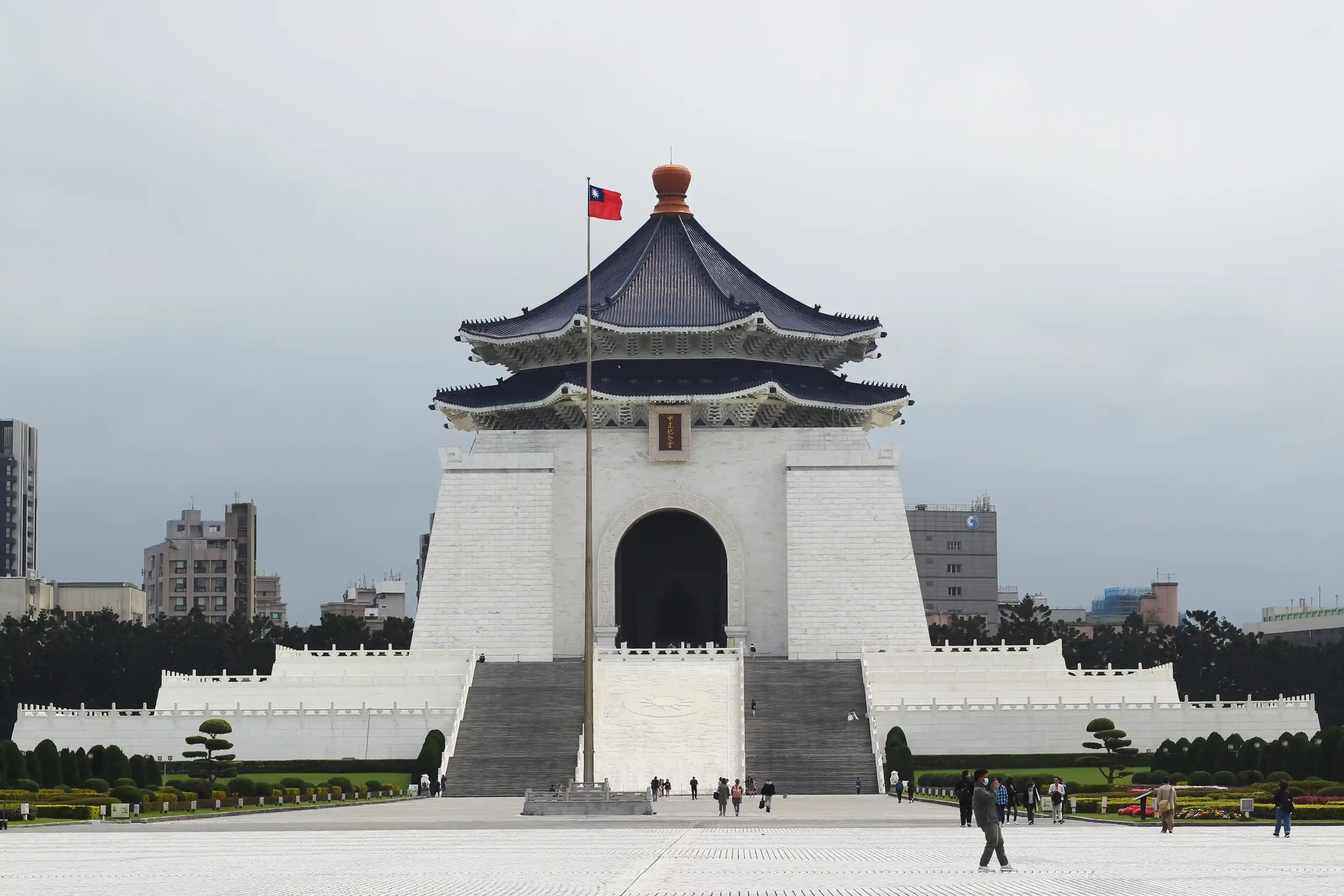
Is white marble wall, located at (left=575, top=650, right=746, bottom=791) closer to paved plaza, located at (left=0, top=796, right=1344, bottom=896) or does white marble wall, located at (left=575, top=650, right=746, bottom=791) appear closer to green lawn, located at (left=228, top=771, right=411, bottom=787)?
green lawn, located at (left=228, top=771, right=411, bottom=787)

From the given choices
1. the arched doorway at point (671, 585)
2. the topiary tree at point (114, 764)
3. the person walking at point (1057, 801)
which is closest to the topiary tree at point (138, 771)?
the topiary tree at point (114, 764)

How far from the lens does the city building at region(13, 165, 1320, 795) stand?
40812 mm

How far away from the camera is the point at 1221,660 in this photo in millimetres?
61719

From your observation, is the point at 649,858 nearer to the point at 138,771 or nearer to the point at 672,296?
the point at 138,771

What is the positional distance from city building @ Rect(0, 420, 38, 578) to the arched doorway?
51823 mm

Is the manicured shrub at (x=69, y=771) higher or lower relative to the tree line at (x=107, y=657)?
lower

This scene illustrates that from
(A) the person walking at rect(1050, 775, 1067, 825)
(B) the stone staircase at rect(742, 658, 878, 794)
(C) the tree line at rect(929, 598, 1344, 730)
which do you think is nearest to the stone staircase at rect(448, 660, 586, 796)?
(B) the stone staircase at rect(742, 658, 878, 794)

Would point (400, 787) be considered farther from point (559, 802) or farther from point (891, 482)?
point (891, 482)

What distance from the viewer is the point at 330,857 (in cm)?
2056

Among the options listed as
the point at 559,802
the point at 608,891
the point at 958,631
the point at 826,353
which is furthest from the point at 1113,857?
the point at 958,631

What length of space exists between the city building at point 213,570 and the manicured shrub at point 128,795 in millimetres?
66947

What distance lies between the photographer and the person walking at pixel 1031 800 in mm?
A: 28422

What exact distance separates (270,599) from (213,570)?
74.7 feet

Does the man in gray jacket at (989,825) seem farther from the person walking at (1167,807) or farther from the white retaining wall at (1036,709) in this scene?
the white retaining wall at (1036,709)
